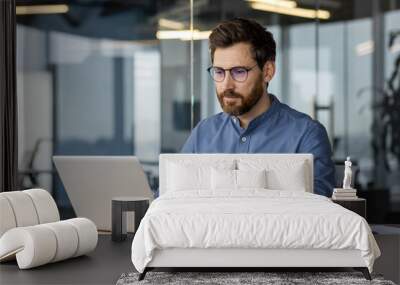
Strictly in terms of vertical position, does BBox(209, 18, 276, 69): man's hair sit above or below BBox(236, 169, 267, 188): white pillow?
above

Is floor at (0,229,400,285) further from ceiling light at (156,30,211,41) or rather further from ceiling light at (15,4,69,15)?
ceiling light at (15,4,69,15)

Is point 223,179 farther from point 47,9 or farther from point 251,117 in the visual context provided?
point 47,9

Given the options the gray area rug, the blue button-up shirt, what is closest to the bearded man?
the blue button-up shirt

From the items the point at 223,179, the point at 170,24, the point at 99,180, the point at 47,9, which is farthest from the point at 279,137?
the point at 47,9

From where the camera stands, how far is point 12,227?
4895 mm

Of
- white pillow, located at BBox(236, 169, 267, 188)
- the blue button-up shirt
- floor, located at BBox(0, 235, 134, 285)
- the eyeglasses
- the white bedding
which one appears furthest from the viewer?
the eyeglasses

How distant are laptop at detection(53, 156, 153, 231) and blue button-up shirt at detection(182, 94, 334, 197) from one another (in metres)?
0.61

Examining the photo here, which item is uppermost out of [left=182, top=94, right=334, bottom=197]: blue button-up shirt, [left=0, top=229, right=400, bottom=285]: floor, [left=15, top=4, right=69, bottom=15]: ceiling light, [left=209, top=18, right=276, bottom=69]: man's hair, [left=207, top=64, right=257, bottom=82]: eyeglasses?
[left=15, top=4, right=69, bottom=15]: ceiling light

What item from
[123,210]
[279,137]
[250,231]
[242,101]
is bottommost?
[123,210]

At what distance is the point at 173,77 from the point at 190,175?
9.53ft

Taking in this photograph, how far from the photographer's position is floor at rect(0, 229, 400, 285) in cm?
432

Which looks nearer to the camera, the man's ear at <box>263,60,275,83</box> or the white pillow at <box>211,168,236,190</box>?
the white pillow at <box>211,168,236,190</box>

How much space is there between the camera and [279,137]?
5621mm

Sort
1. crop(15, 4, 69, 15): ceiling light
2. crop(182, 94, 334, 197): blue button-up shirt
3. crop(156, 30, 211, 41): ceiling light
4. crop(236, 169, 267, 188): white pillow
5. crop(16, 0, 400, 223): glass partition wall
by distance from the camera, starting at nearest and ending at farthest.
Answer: crop(236, 169, 267, 188): white pillow
crop(182, 94, 334, 197): blue button-up shirt
crop(16, 0, 400, 223): glass partition wall
crop(156, 30, 211, 41): ceiling light
crop(15, 4, 69, 15): ceiling light
